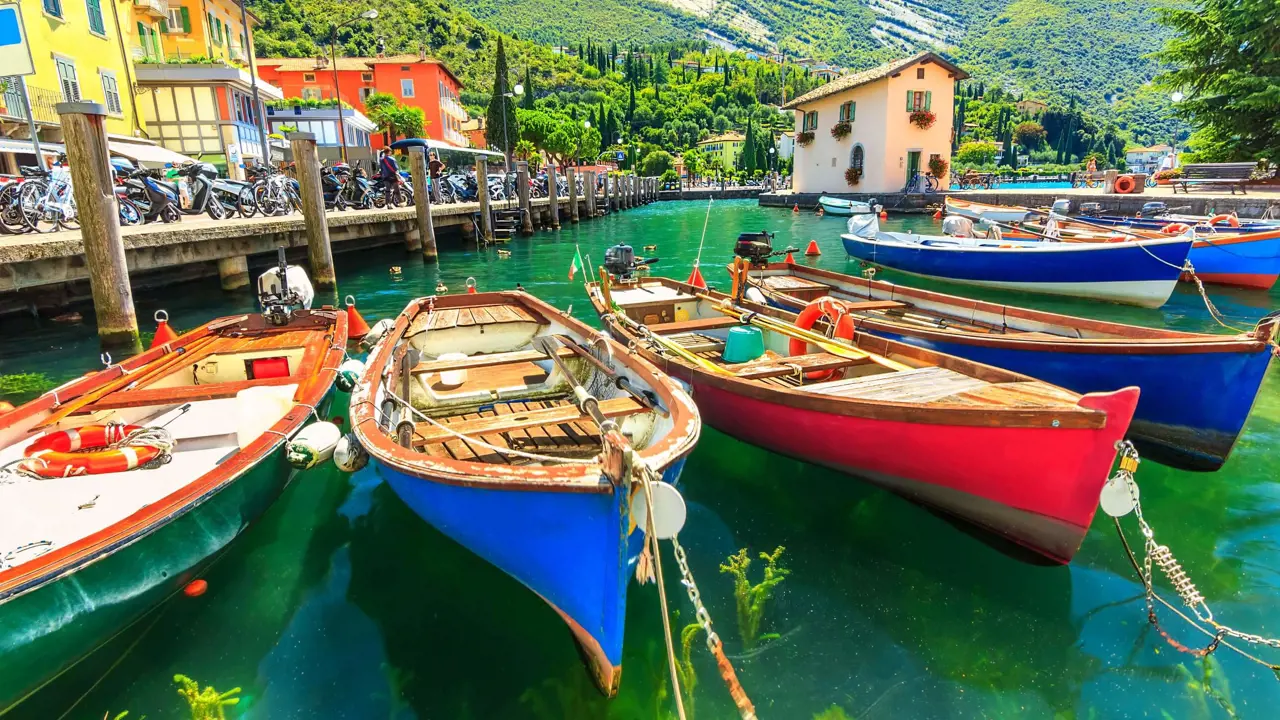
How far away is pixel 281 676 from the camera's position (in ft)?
13.1

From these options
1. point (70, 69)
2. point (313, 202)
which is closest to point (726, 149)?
point (70, 69)

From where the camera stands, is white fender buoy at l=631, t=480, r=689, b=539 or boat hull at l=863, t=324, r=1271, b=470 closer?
white fender buoy at l=631, t=480, r=689, b=539

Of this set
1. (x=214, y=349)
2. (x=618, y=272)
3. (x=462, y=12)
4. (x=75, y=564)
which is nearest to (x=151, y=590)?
(x=75, y=564)

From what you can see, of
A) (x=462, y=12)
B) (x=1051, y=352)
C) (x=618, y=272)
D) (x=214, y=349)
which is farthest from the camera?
(x=462, y=12)

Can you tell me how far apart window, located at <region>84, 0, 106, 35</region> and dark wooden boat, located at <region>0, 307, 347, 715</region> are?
2270cm

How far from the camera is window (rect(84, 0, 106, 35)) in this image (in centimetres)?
2253

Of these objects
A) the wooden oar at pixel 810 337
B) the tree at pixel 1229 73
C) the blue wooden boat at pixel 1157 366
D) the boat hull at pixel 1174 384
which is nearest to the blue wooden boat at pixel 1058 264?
the blue wooden boat at pixel 1157 366

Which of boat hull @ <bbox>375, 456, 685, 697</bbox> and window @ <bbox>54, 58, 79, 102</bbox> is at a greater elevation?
window @ <bbox>54, 58, 79, 102</bbox>

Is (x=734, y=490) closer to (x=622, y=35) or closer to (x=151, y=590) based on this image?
(x=151, y=590)

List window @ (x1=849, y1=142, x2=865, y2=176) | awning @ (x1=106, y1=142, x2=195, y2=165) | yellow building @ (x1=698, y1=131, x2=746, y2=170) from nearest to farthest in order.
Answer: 1. awning @ (x1=106, y1=142, x2=195, y2=165)
2. window @ (x1=849, y1=142, x2=865, y2=176)
3. yellow building @ (x1=698, y1=131, x2=746, y2=170)

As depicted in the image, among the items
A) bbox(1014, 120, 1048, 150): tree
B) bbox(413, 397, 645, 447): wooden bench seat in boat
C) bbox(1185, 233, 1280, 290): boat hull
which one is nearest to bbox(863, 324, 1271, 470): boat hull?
bbox(413, 397, 645, 447): wooden bench seat in boat

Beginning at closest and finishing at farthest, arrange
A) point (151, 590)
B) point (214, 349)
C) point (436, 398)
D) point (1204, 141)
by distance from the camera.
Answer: point (151, 590)
point (436, 398)
point (214, 349)
point (1204, 141)

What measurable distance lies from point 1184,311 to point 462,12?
11982 centimetres

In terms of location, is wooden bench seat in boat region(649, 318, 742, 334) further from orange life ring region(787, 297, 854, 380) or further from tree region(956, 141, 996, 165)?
tree region(956, 141, 996, 165)
